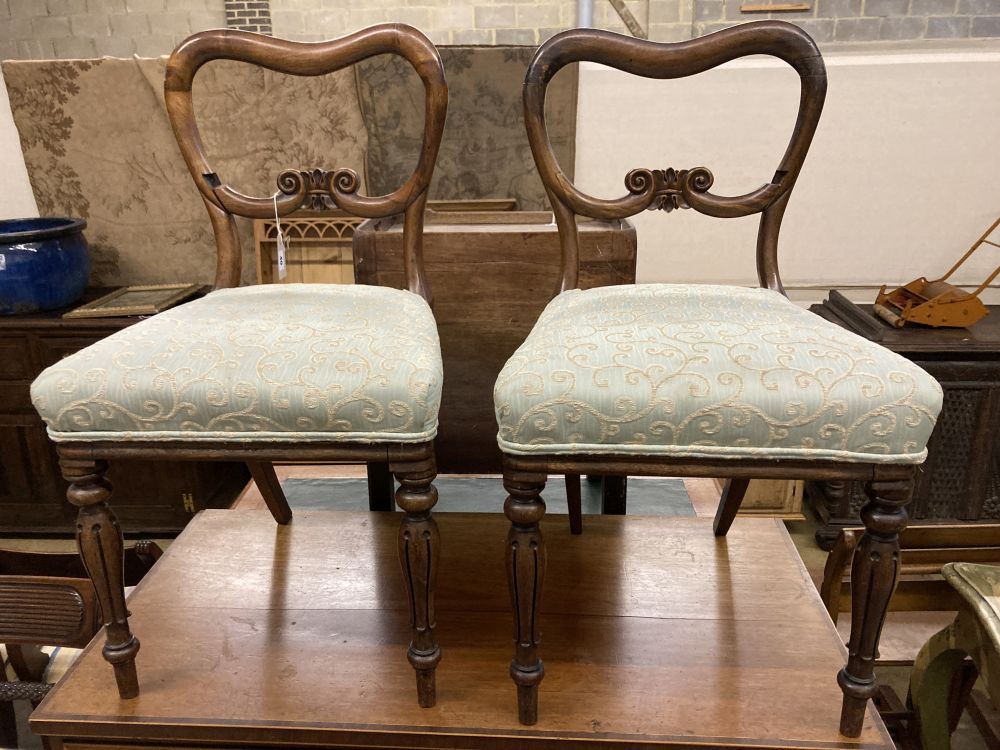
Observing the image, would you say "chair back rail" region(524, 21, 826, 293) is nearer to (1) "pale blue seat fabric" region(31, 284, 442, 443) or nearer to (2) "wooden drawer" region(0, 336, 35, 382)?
(1) "pale blue seat fabric" region(31, 284, 442, 443)

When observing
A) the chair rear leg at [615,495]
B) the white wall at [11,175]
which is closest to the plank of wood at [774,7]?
the chair rear leg at [615,495]

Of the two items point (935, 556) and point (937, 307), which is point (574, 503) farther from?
point (937, 307)

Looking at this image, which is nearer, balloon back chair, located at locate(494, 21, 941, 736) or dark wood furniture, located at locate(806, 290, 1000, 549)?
balloon back chair, located at locate(494, 21, 941, 736)

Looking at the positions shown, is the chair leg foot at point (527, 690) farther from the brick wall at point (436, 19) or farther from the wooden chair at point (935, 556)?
the brick wall at point (436, 19)

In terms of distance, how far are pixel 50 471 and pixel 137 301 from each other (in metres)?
0.62

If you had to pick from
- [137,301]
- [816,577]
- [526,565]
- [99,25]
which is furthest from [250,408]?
[99,25]

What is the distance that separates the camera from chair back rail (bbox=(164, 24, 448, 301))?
3.97ft

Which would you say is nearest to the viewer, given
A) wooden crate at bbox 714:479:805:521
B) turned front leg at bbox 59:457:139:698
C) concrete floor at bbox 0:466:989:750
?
turned front leg at bbox 59:457:139:698

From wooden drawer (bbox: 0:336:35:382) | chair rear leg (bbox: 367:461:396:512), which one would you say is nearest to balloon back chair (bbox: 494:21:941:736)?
chair rear leg (bbox: 367:461:396:512)

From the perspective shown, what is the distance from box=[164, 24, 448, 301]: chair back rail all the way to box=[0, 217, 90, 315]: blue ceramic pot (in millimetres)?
1197

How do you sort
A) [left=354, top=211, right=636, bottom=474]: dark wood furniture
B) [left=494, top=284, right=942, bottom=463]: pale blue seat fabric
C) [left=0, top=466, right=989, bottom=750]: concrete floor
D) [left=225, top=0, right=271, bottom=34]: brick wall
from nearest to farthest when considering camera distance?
[left=494, top=284, right=942, bottom=463]: pale blue seat fabric → [left=354, top=211, right=636, bottom=474]: dark wood furniture → [left=0, top=466, right=989, bottom=750]: concrete floor → [left=225, top=0, right=271, bottom=34]: brick wall

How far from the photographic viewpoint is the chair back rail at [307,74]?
121cm

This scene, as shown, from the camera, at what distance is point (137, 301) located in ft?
7.53

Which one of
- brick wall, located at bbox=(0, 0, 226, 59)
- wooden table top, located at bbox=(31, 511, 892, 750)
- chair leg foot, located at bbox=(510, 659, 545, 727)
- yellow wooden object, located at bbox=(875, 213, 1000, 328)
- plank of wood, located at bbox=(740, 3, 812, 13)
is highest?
brick wall, located at bbox=(0, 0, 226, 59)
